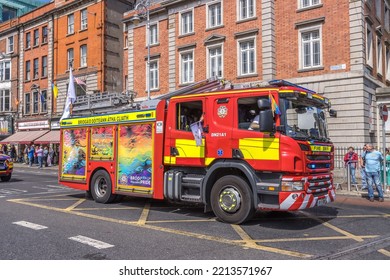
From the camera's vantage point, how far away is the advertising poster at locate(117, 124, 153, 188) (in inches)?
368

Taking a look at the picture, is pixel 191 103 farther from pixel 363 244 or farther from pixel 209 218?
pixel 363 244

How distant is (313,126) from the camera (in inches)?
313

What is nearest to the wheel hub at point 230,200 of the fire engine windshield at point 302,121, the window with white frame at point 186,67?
the fire engine windshield at point 302,121

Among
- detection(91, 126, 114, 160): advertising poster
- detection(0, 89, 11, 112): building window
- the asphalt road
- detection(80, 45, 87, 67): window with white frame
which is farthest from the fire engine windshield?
detection(0, 89, 11, 112): building window

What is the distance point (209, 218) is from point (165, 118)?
2476 mm

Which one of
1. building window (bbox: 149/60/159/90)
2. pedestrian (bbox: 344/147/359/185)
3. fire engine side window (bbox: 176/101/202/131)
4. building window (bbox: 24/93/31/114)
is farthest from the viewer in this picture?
building window (bbox: 24/93/31/114)

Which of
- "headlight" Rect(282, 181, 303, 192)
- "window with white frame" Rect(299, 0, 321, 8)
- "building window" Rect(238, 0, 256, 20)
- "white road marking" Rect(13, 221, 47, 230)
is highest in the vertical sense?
"building window" Rect(238, 0, 256, 20)

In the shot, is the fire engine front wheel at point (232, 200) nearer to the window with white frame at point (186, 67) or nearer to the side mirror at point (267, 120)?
the side mirror at point (267, 120)

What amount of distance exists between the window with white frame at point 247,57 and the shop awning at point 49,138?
1796 cm

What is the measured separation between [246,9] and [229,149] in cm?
1887

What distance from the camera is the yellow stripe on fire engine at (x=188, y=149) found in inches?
326

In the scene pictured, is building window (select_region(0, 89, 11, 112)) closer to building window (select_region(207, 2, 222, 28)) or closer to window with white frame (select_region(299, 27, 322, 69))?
building window (select_region(207, 2, 222, 28))

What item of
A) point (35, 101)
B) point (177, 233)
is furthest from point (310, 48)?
point (35, 101)

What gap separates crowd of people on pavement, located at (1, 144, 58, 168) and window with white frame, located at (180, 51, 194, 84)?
12709 mm
